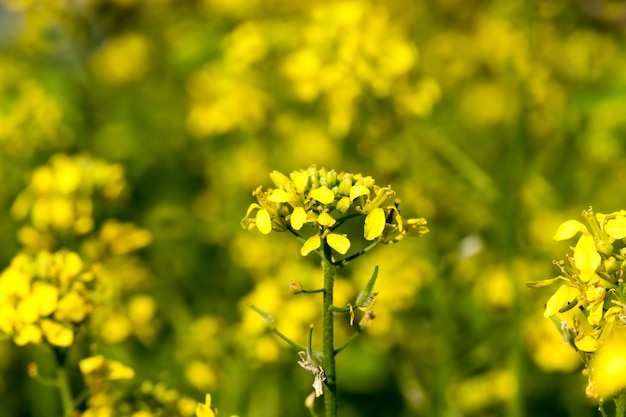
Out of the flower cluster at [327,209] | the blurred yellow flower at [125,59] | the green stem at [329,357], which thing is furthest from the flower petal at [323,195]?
the blurred yellow flower at [125,59]

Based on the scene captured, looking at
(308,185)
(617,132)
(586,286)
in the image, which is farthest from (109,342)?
(617,132)

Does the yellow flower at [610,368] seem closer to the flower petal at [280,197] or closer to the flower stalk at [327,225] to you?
the flower stalk at [327,225]

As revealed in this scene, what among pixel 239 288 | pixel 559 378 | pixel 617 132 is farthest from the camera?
pixel 617 132

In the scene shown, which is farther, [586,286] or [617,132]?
[617,132]

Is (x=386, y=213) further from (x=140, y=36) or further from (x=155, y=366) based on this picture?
(x=140, y=36)

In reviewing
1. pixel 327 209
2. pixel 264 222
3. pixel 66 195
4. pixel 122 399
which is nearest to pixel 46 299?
pixel 122 399

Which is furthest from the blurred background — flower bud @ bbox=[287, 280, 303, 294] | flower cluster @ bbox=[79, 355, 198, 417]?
flower bud @ bbox=[287, 280, 303, 294]

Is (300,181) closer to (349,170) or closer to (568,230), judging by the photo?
(568,230)
